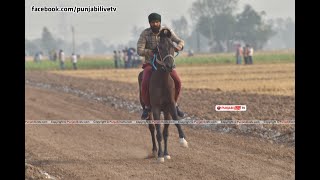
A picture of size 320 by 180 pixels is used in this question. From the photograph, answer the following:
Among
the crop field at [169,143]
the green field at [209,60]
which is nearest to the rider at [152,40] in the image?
the crop field at [169,143]

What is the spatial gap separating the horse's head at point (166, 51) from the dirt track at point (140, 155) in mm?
1908

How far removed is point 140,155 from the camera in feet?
40.9

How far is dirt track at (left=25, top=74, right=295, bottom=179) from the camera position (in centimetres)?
1049

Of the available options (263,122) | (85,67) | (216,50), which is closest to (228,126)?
(263,122)

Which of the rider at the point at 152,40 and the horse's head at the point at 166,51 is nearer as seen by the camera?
the horse's head at the point at 166,51

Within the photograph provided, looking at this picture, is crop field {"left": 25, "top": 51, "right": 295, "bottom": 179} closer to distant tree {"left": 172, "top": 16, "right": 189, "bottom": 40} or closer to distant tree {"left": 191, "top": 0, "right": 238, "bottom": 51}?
distant tree {"left": 172, "top": 16, "right": 189, "bottom": 40}

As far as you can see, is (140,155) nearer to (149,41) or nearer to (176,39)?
(149,41)

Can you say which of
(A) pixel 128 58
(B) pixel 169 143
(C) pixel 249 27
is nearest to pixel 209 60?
(C) pixel 249 27

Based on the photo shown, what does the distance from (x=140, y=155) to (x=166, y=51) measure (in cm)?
264

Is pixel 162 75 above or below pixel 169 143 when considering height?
above

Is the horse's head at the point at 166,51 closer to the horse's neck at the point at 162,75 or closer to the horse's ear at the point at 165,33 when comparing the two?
the horse's ear at the point at 165,33

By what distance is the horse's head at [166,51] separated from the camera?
1091 centimetres

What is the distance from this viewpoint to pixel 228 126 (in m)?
15.7
